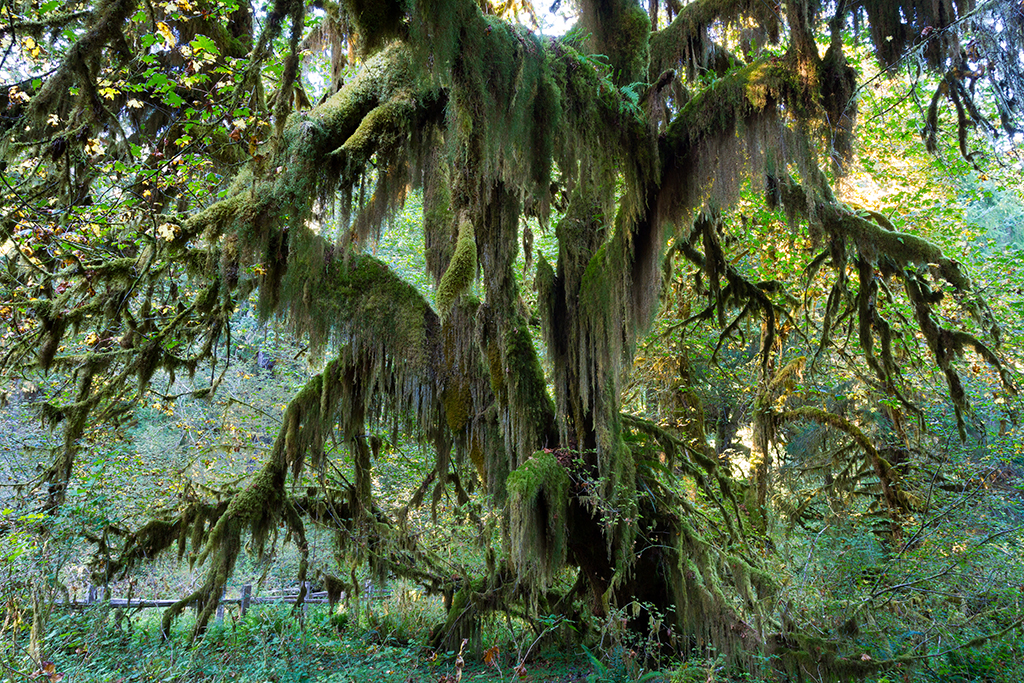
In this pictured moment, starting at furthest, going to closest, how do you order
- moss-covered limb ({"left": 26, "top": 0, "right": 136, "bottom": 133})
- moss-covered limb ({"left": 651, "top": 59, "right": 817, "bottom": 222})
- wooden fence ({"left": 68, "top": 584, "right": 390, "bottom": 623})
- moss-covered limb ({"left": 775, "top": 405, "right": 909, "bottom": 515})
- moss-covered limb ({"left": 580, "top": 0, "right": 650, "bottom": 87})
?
wooden fence ({"left": 68, "top": 584, "right": 390, "bottom": 623})
moss-covered limb ({"left": 775, "top": 405, "right": 909, "bottom": 515})
moss-covered limb ({"left": 580, "top": 0, "right": 650, "bottom": 87})
moss-covered limb ({"left": 651, "top": 59, "right": 817, "bottom": 222})
moss-covered limb ({"left": 26, "top": 0, "right": 136, "bottom": 133})

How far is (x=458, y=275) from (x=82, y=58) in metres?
3.02

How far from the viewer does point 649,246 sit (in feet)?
17.7

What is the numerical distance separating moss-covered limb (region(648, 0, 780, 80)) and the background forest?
4cm

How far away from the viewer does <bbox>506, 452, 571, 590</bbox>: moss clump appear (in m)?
5.29

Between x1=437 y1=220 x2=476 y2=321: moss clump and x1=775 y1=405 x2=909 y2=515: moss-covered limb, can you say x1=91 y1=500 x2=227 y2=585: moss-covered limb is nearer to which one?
x1=437 y1=220 x2=476 y2=321: moss clump

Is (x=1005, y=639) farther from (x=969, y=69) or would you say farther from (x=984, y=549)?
(x=969, y=69)

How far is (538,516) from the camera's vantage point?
5.54m

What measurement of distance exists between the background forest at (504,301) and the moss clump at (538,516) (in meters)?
0.03

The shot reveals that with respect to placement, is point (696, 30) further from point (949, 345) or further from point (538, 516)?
point (538, 516)

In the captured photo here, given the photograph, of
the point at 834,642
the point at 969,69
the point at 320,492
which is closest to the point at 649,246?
the point at 969,69

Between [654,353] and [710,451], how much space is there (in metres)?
1.73

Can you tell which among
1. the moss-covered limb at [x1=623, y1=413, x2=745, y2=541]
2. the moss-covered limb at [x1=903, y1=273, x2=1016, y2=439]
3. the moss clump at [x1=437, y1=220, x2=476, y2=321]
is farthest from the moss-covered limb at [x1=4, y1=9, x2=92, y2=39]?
the moss-covered limb at [x1=903, y1=273, x2=1016, y2=439]

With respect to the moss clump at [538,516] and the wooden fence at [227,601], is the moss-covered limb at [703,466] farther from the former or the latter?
the wooden fence at [227,601]

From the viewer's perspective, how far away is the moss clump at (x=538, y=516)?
A: 5293 millimetres
